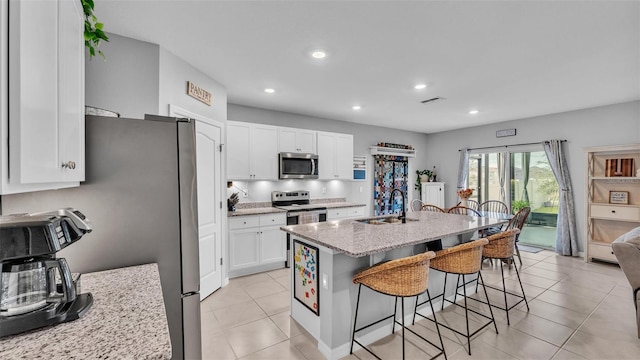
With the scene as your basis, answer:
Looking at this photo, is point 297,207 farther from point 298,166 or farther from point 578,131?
point 578,131

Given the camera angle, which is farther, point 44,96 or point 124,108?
point 124,108

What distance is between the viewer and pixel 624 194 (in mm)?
4309

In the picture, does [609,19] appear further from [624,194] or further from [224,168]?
[224,168]

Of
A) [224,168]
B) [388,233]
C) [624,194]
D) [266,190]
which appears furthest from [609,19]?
[266,190]

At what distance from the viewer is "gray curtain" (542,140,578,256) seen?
4.89m

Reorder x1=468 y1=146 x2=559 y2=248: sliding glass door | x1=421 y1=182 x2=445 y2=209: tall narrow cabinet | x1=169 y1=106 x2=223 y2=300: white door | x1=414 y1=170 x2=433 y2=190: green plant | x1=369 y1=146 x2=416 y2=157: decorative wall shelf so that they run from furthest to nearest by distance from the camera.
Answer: x1=414 y1=170 x2=433 y2=190: green plant
x1=421 y1=182 x2=445 y2=209: tall narrow cabinet
x1=369 y1=146 x2=416 y2=157: decorative wall shelf
x1=468 y1=146 x2=559 y2=248: sliding glass door
x1=169 y1=106 x2=223 y2=300: white door

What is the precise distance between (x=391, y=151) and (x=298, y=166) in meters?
2.76

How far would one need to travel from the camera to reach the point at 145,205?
1433mm

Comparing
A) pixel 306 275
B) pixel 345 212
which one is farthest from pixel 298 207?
pixel 306 275

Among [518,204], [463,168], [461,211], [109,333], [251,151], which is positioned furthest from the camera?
[463,168]

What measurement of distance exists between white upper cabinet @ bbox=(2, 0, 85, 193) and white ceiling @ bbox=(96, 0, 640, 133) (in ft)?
3.85

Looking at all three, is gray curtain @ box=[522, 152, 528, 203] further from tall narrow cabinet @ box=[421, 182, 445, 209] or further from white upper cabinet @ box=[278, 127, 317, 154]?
white upper cabinet @ box=[278, 127, 317, 154]

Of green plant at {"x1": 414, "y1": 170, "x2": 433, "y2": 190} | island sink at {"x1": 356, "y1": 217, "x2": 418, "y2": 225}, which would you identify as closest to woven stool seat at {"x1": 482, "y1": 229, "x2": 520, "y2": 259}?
island sink at {"x1": 356, "y1": 217, "x2": 418, "y2": 225}

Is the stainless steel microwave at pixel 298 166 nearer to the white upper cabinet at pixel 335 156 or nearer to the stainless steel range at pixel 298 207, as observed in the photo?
the white upper cabinet at pixel 335 156
